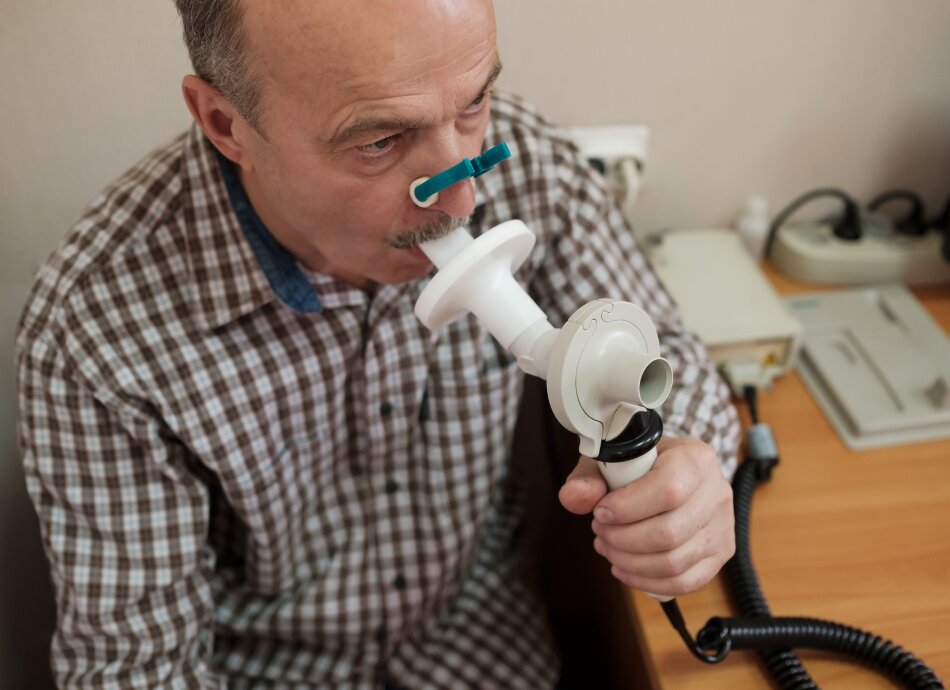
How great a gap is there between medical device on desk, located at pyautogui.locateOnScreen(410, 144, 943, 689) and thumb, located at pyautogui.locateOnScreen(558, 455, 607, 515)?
1 centimetres

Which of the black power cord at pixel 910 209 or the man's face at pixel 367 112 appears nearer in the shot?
the man's face at pixel 367 112

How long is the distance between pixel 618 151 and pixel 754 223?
0.26 meters

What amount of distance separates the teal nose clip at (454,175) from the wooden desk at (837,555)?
1.58ft

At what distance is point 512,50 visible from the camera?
42.9 inches

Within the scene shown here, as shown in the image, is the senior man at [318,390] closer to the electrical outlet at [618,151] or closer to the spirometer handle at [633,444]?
the spirometer handle at [633,444]

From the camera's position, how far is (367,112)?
679mm

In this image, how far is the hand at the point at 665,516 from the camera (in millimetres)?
699

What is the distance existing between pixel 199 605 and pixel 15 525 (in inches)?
12.8

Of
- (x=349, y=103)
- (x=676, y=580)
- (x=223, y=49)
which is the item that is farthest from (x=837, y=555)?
(x=223, y=49)

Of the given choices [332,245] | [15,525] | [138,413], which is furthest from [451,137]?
[15,525]

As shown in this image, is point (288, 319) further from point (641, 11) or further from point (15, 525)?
point (641, 11)

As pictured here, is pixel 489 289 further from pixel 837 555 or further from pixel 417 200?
pixel 837 555

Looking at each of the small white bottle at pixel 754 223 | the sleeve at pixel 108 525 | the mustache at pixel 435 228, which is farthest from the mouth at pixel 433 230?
the small white bottle at pixel 754 223

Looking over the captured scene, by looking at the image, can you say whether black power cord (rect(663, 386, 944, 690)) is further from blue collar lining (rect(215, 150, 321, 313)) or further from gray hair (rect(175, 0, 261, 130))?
gray hair (rect(175, 0, 261, 130))
